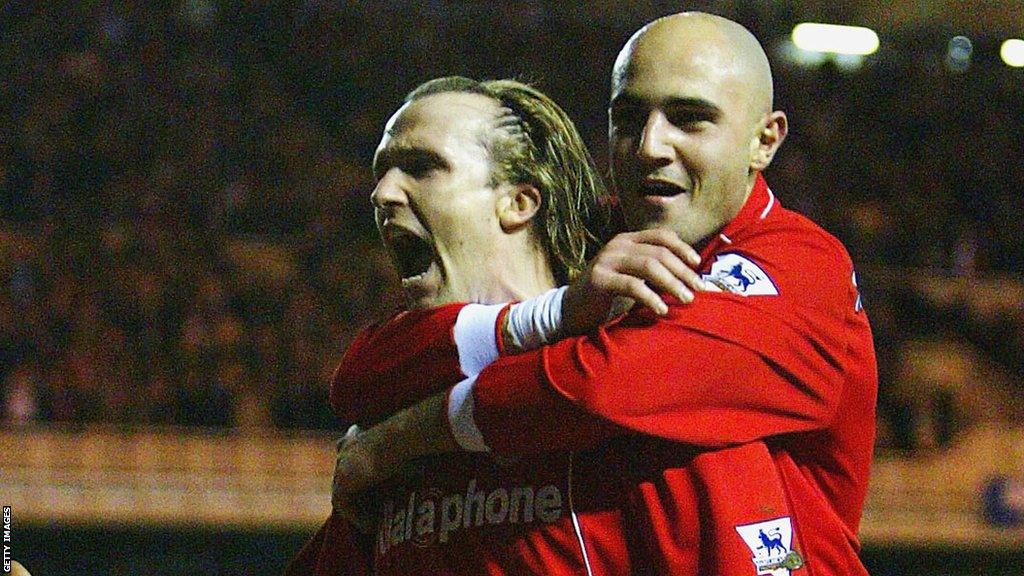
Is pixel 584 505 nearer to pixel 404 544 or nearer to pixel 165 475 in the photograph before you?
pixel 404 544

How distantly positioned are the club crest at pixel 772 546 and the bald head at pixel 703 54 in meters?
0.54

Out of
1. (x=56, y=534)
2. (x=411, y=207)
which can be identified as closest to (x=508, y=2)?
(x=56, y=534)

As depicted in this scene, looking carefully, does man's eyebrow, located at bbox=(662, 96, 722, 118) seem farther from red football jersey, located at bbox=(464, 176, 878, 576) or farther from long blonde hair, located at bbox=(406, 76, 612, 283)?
long blonde hair, located at bbox=(406, 76, 612, 283)

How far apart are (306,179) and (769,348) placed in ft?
26.0

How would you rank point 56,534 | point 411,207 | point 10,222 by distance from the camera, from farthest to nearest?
1. point 10,222
2. point 56,534
3. point 411,207

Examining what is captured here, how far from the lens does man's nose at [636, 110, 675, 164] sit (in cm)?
221

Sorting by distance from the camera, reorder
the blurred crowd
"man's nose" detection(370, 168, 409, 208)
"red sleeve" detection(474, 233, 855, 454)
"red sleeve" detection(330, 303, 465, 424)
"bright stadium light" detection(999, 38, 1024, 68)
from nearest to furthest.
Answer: "red sleeve" detection(474, 233, 855, 454) < "red sleeve" detection(330, 303, 465, 424) < "man's nose" detection(370, 168, 409, 208) < the blurred crowd < "bright stadium light" detection(999, 38, 1024, 68)

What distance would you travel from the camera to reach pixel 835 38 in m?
11.5

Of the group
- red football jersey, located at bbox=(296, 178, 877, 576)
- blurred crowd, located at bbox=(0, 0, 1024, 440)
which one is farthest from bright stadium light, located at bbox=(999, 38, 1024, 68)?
red football jersey, located at bbox=(296, 178, 877, 576)

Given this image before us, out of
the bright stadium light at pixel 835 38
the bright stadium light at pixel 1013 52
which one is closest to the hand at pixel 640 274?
the bright stadium light at pixel 835 38

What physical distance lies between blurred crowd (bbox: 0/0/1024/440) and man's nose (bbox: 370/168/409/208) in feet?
18.1

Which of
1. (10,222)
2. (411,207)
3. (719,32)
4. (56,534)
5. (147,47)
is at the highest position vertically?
(147,47)

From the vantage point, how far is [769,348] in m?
2.08

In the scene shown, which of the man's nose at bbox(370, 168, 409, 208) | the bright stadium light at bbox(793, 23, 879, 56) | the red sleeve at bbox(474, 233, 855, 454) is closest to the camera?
the red sleeve at bbox(474, 233, 855, 454)
